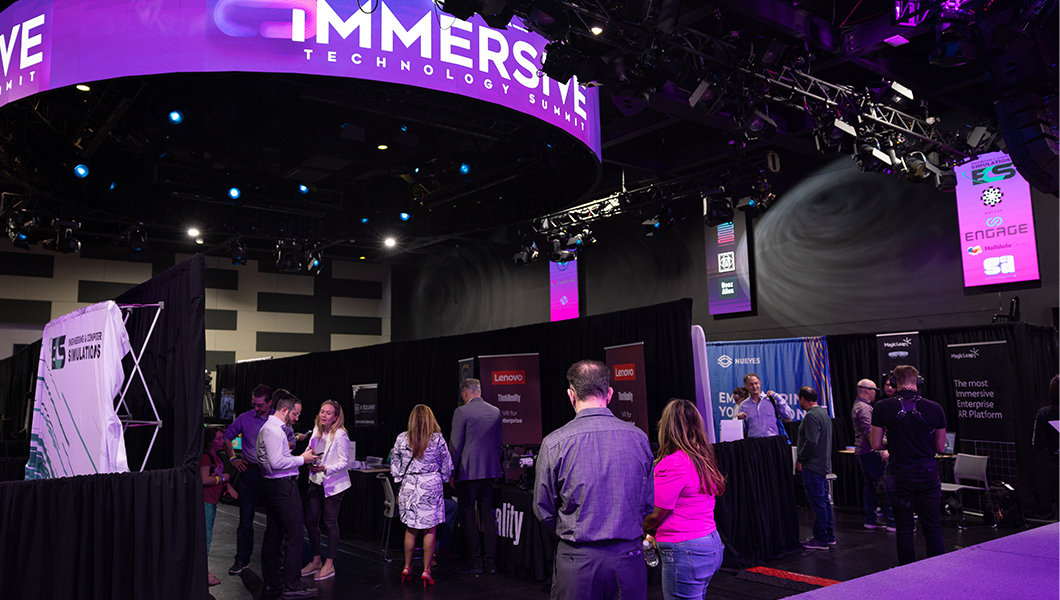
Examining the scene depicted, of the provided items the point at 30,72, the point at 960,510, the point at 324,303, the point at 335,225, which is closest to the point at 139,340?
the point at 30,72

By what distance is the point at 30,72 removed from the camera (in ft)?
15.3

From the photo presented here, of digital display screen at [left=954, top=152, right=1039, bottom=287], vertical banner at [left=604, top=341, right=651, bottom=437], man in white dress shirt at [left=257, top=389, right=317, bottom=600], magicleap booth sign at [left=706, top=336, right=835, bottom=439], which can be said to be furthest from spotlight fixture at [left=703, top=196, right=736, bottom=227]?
man in white dress shirt at [left=257, top=389, right=317, bottom=600]

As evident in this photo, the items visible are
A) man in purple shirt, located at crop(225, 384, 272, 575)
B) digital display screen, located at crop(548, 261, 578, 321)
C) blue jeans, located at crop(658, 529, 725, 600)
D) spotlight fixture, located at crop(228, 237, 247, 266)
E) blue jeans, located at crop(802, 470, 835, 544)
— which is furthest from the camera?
digital display screen, located at crop(548, 261, 578, 321)

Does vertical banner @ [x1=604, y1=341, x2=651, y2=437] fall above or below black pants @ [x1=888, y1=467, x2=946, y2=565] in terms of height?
above

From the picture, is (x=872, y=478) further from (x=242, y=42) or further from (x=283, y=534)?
(x=242, y=42)

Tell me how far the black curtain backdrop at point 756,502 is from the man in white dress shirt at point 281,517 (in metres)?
3.06

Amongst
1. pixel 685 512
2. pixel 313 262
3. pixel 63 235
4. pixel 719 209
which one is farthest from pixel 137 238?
pixel 685 512

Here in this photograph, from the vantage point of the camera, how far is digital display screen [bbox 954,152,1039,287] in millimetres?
8125

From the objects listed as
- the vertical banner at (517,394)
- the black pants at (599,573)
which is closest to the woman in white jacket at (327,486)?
the vertical banner at (517,394)

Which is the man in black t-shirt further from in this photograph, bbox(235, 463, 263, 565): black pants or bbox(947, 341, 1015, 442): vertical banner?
bbox(235, 463, 263, 565): black pants

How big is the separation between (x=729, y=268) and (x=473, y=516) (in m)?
7.10

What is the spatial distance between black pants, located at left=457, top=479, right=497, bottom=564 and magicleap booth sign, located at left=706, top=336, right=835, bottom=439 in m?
4.61

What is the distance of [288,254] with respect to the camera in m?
12.4

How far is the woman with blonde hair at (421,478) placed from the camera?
17.0ft
